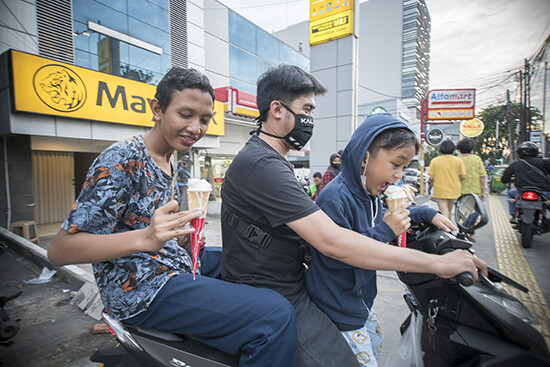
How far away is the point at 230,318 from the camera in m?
1.11

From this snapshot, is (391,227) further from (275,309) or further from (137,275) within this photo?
(137,275)

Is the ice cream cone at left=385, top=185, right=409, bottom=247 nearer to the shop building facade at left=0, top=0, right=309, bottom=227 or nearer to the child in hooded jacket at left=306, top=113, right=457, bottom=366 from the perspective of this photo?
the child in hooded jacket at left=306, top=113, right=457, bottom=366

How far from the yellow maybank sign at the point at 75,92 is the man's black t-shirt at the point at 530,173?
28.6 feet

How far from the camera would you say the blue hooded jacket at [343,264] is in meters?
1.25

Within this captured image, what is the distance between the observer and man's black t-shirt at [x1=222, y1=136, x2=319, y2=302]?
109 centimetres

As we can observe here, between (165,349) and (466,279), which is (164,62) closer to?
(165,349)

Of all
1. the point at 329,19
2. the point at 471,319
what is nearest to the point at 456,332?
the point at 471,319

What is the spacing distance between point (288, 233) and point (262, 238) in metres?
0.12

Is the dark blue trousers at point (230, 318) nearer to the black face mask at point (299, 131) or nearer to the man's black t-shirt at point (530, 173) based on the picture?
the black face mask at point (299, 131)

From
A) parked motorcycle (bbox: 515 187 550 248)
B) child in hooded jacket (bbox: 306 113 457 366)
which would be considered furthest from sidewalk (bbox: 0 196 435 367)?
parked motorcycle (bbox: 515 187 550 248)

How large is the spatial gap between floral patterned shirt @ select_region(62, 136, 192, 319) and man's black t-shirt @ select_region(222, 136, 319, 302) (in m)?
0.35

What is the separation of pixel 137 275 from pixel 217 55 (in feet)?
43.1

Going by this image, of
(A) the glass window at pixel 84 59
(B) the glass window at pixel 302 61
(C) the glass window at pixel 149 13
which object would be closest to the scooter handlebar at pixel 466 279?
(A) the glass window at pixel 84 59

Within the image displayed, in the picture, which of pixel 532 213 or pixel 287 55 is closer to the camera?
pixel 532 213
